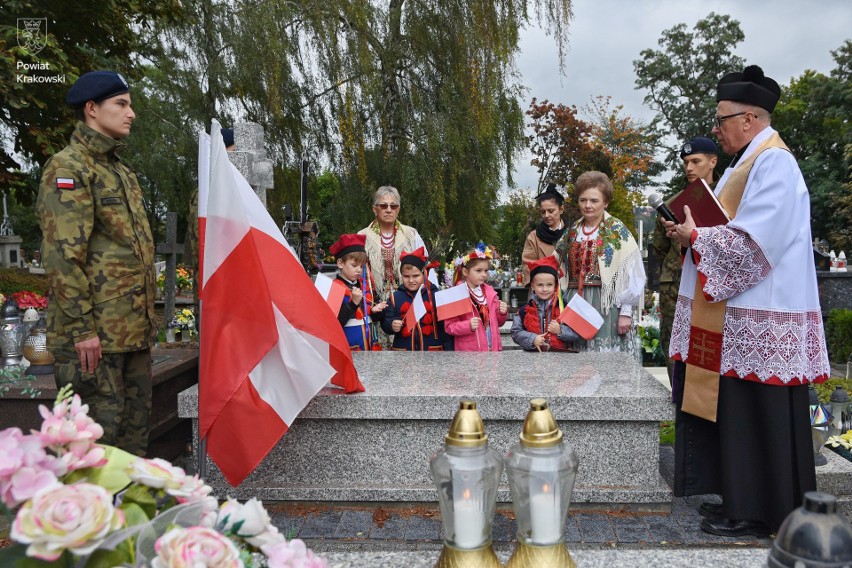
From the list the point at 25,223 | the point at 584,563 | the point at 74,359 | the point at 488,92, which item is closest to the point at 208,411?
the point at 74,359

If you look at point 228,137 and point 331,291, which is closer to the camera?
point 228,137

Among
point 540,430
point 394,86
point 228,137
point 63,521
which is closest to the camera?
point 63,521

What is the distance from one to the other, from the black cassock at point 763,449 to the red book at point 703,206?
0.76m

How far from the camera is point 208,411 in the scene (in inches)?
129

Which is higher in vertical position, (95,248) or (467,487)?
(95,248)

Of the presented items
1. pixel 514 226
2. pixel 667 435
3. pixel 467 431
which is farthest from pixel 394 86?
pixel 514 226

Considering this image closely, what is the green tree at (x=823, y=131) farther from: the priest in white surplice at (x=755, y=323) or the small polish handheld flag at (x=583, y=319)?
the priest in white surplice at (x=755, y=323)

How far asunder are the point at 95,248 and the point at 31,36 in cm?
790

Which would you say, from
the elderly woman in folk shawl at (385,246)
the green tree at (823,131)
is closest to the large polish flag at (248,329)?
the elderly woman in folk shawl at (385,246)

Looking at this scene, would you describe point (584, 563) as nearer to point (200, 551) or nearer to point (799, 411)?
point (200, 551)

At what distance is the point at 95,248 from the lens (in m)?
3.62

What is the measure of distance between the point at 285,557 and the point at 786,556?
866mm

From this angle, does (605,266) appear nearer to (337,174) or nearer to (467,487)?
(467,487)

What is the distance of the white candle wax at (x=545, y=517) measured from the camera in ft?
5.12
